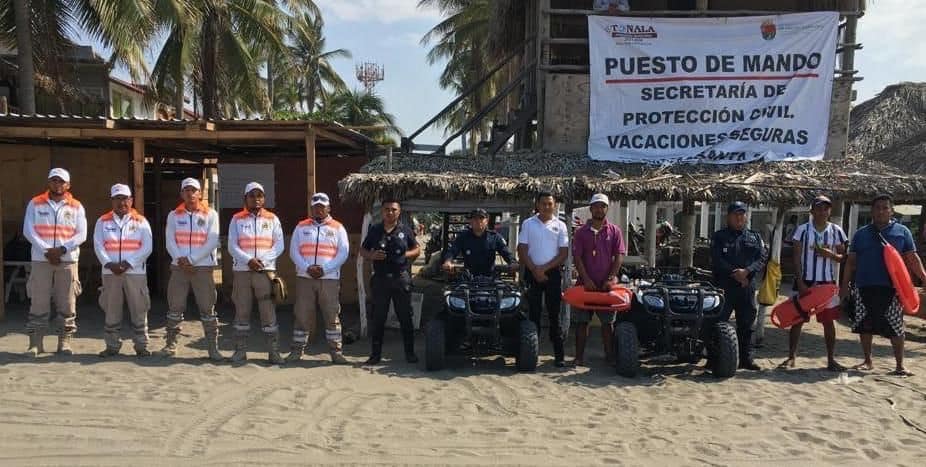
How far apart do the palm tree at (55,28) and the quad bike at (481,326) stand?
386 inches

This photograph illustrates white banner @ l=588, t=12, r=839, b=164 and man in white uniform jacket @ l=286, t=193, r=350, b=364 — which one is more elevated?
white banner @ l=588, t=12, r=839, b=164

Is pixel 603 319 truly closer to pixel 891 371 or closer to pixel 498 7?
pixel 891 371

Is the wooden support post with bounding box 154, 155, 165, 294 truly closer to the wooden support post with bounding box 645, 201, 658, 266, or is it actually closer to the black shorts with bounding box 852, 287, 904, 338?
the wooden support post with bounding box 645, 201, 658, 266

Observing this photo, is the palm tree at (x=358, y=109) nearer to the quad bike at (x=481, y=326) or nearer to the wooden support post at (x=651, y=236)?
the wooden support post at (x=651, y=236)

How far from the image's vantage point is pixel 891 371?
6859 millimetres

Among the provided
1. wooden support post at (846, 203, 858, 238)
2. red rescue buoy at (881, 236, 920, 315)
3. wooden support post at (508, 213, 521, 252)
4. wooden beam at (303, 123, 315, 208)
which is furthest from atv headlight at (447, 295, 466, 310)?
wooden support post at (846, 203, 858, 238)

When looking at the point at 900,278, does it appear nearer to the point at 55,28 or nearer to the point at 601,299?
the point at 601,299

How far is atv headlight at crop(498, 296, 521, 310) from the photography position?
653cm

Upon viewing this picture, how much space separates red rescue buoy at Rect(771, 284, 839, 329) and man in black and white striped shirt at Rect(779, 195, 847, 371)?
0.25ft

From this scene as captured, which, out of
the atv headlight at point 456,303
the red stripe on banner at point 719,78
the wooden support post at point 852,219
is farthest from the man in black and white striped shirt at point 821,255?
the wooden support post at point 852,219

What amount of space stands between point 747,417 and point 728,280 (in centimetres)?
179

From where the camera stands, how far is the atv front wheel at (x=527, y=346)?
6.49 meters

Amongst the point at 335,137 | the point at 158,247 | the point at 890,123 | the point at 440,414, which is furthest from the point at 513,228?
the point at 440,414

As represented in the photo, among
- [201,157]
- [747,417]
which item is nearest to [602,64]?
[747,417]
